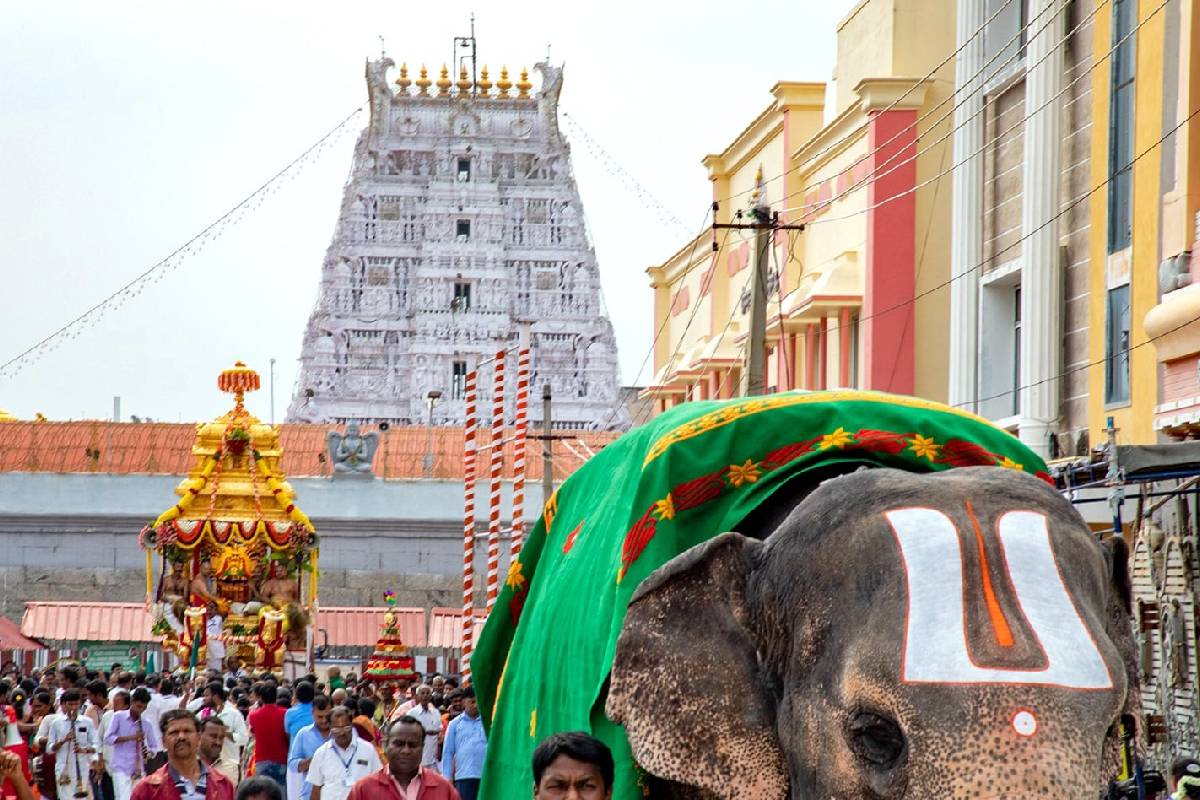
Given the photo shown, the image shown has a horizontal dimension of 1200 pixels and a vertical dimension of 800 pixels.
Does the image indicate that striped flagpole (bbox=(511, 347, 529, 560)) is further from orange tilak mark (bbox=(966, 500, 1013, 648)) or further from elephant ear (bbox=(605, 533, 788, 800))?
orange tilak mark (bbox=(966, 500, 1013, 648))

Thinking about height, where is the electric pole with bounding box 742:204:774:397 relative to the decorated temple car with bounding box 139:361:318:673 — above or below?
above

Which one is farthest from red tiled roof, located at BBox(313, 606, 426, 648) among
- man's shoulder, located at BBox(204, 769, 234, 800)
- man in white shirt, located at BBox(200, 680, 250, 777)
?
man's shoulder, located at BBox(204, 769, 234, 800)

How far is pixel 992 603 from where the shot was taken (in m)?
4.96

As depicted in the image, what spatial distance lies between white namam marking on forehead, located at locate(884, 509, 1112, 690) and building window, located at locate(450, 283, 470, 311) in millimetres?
64354

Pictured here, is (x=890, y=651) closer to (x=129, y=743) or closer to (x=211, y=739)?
(x=211, y=739)

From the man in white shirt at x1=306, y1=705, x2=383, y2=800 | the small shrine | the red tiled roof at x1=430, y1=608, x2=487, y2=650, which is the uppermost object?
the man in white shirt at x1=306, y1=705, x2=383, y2=800

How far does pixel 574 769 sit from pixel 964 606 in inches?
41.4

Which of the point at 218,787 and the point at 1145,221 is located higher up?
the point at 1145,221

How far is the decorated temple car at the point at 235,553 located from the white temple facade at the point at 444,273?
112 ft

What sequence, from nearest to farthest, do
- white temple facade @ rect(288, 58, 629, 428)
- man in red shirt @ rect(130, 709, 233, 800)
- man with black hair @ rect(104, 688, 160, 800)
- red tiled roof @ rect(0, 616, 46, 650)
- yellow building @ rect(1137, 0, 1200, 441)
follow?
1. man in red shirt @ rect(130, 709, 233, 800)
2. yellow building @ rect(1137, 0, 1200, 441)
3. man with black hair @ rect(104, 688, 160, 800)
4. red tiled roof @ rect(0, 616, 46, 650)
5. white temple facade @ rect(288, 58, 629, 428)

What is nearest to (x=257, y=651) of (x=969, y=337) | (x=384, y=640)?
(x=384, y=640)

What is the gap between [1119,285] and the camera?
17688 millimetres

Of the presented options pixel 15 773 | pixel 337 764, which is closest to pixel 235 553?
pixel 337 764

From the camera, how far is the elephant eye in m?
4.89
